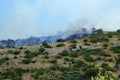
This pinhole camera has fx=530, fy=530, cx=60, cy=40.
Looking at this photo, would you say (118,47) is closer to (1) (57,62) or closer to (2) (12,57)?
(1) (57,62)

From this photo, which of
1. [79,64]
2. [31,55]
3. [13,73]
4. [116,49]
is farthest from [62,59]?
[13,73]

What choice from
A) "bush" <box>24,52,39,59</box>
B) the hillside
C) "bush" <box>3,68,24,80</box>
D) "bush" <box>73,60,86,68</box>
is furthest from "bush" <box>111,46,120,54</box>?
"bush" <box>3,68,24,80</box>

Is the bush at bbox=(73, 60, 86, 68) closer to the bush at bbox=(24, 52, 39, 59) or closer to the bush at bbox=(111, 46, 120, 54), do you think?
the bush at bbox=(111, 46, 120, 54)

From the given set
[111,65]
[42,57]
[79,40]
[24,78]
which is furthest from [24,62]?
[79,40]

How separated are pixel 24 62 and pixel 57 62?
364cm

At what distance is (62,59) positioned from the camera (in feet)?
193

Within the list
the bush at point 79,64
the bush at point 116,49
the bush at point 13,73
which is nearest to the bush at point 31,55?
the bush at point 13,73

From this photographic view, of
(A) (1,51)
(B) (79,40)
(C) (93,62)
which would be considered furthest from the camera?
(B) (79,40)

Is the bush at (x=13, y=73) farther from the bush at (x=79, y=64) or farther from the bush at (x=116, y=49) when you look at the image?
the bush at (x=116, y=49)

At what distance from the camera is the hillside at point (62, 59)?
5175 centimetres

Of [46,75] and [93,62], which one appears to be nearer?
[46,75]

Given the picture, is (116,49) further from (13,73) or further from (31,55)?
(13,73)

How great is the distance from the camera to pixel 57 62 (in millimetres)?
57438

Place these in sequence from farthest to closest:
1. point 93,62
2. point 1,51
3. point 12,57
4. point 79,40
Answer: point 79,40 → point 1,51 → point 12,57 → point 93,62
